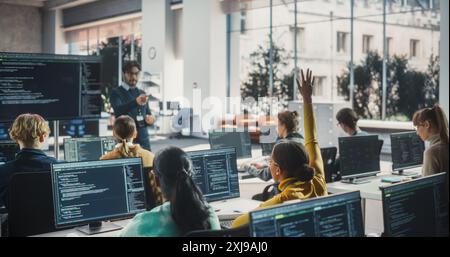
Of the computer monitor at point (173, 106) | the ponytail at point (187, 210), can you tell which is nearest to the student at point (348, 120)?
the ponytail at point (187, 210)

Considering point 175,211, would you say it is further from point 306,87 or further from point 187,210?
point 306,87

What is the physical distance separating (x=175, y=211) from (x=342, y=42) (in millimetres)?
10774

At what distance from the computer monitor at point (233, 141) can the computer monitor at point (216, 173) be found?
56.8 inches

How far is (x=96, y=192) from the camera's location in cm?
274

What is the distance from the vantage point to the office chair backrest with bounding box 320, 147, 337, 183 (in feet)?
15.0

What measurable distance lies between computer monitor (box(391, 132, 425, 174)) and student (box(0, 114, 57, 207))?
113 inches

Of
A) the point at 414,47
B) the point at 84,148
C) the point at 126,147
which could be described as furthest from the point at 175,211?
the point at 414,47

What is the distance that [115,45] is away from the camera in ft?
55.8

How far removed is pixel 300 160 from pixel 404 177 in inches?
101

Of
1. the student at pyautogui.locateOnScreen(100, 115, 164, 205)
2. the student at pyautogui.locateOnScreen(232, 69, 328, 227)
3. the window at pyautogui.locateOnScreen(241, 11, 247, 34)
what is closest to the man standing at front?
the student at pyautogui.locateOnScreen(100, 115, 164, 205)

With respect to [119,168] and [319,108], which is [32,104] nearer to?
[119,168]

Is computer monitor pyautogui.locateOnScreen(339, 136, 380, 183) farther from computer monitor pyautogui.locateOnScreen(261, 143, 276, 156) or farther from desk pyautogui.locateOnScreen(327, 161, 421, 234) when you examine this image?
computer monitor pyautogui.locateOnScreen(261, 143, 276, 156)

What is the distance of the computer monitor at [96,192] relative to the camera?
264 centimetres
